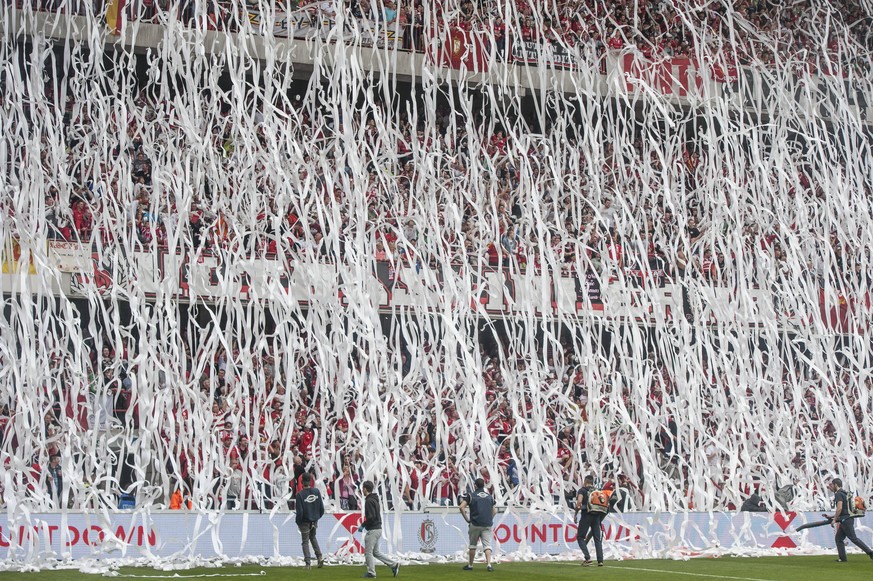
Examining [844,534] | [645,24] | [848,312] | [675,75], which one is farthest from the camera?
[645,24]

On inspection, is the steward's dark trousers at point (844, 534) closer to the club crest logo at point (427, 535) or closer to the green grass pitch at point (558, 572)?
the green grass pitch at point (558, 572)

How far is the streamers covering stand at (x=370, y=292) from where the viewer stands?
44.7ft

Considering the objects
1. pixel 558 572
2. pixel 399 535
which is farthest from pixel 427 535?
pixel 558 572

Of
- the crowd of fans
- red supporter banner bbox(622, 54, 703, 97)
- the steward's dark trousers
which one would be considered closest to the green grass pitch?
the steward's dark trousers

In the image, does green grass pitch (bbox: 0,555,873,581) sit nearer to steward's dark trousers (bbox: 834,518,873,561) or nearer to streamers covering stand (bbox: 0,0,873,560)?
steward's dark trousers (bbox: 834,518,873,561)

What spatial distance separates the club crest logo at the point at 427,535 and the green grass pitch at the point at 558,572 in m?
0.56

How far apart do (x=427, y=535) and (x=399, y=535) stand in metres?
0.45

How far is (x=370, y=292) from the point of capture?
15672 mm

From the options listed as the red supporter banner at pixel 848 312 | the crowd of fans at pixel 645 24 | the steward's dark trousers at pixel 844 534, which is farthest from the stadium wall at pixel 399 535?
the crowd of fans at pixel 645 24

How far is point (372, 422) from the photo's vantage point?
13820mm

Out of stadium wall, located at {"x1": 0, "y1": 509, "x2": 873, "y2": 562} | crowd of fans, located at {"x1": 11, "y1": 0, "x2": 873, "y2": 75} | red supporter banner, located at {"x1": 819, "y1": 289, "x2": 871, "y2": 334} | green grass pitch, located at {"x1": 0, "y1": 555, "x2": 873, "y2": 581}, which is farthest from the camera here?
crowd of fans, located at {"x1": 11, "y1": 0, "x2": 873, "y2": 75}

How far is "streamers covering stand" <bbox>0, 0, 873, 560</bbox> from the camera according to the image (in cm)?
1363

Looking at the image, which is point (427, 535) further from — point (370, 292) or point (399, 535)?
point (370, 292)

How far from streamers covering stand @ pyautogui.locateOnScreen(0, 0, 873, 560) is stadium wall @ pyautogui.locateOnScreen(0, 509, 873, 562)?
235 mm
